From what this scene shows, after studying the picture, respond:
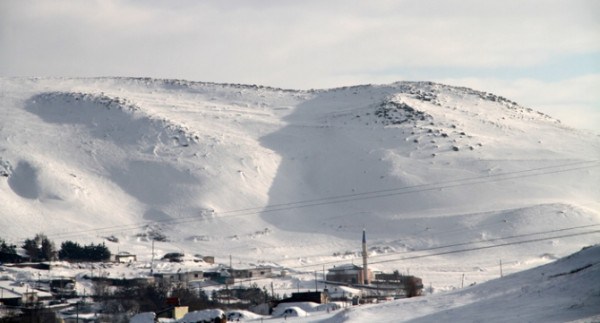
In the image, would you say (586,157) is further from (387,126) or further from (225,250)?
(225,250)

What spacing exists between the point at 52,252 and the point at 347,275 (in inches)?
1242

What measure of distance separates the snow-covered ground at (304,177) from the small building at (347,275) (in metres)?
2.46

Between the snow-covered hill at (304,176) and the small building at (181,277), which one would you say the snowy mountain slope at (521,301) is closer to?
the snow-covered hill at (304,176)

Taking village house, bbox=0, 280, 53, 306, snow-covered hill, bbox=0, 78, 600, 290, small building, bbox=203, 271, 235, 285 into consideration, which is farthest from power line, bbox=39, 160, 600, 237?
village house, bbox=0, 280, 53, 306

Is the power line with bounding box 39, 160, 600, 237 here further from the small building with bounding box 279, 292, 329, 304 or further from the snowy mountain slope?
the snowy mountain slope

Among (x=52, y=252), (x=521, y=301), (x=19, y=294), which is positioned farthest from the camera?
(x=52, y=252)

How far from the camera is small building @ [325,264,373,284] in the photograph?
316 ft

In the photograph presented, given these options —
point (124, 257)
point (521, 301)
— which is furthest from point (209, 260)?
point (521, 301)

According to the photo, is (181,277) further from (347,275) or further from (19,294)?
(19,294)

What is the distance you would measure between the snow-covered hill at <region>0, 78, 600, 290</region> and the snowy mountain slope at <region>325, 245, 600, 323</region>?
1731 inches

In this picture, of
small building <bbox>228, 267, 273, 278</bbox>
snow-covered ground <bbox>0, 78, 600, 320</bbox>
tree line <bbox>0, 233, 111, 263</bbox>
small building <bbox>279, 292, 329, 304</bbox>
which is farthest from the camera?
snow-covered ground <bbox>0, 78, 600, 320</bbox>

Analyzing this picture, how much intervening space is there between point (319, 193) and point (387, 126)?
80.4ft

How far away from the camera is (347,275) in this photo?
9756 centimetres

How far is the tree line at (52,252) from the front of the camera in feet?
352
